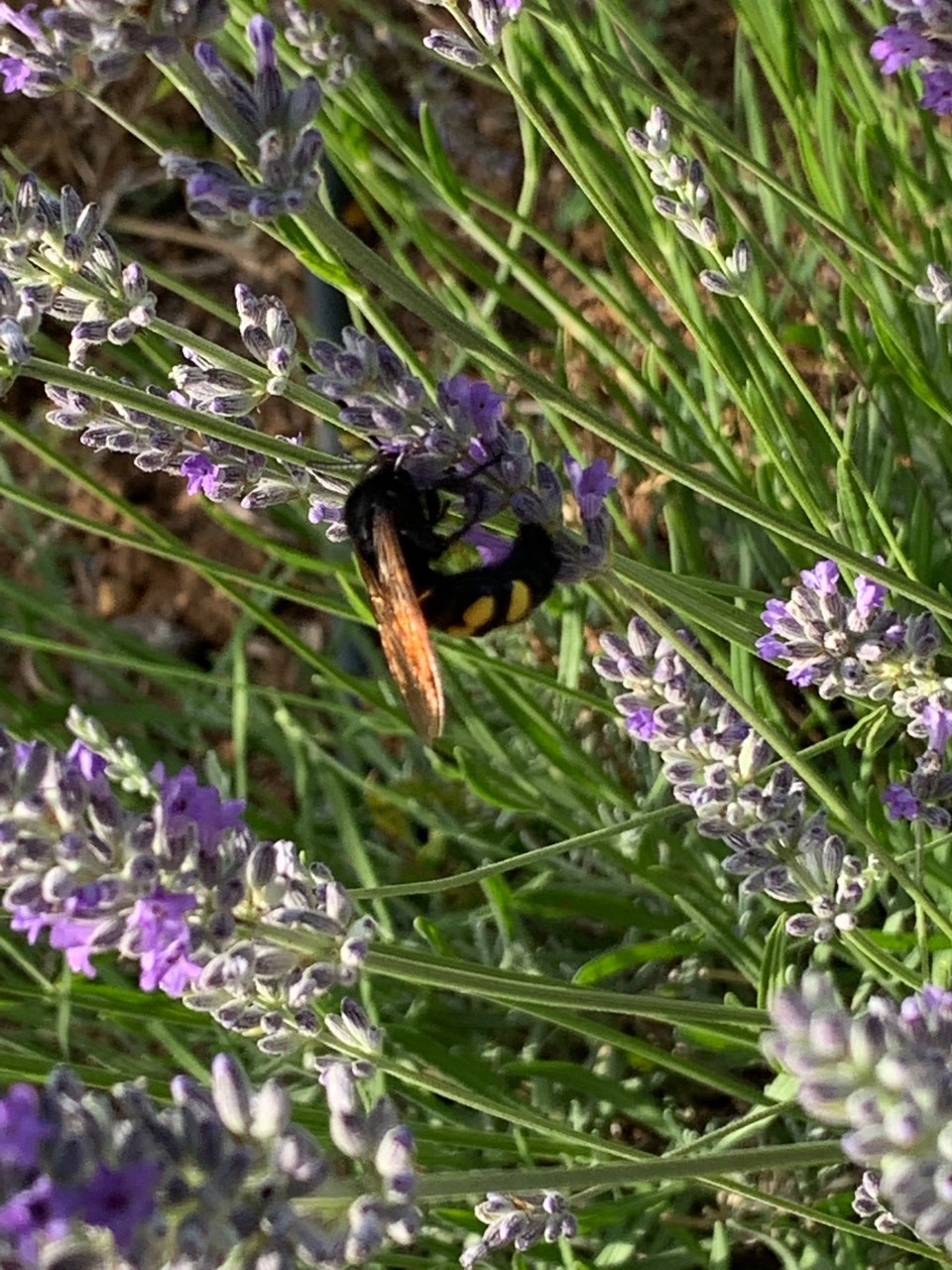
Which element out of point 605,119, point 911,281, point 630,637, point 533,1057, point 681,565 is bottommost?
point 533,1057

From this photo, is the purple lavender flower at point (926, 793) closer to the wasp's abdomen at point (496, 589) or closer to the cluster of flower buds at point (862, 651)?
the cluster of flower buds at point (862, 651)

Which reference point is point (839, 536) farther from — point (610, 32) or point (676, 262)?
point (610, 32)

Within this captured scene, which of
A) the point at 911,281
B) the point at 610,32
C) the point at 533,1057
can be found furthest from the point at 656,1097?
the point at 610,32

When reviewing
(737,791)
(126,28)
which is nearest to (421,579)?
(737,791)

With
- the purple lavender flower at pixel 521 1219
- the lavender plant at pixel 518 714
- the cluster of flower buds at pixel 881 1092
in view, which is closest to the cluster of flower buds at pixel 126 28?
the lavender plant at pixel 518 714

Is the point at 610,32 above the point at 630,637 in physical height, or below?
above

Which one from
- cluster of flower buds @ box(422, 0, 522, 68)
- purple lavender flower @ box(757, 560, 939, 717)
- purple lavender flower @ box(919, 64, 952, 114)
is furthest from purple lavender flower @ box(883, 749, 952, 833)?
cluster of flower buds @ box(422, 0, 522, 68)

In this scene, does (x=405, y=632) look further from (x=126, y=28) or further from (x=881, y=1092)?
(x=881, y=1092)

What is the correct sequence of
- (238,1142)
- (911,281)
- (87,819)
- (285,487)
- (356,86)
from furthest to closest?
(356,86)
(911,281)
(285,487)
(87,819)
(238,1142)

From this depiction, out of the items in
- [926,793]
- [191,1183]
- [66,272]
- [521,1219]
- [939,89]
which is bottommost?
[521,1219]
